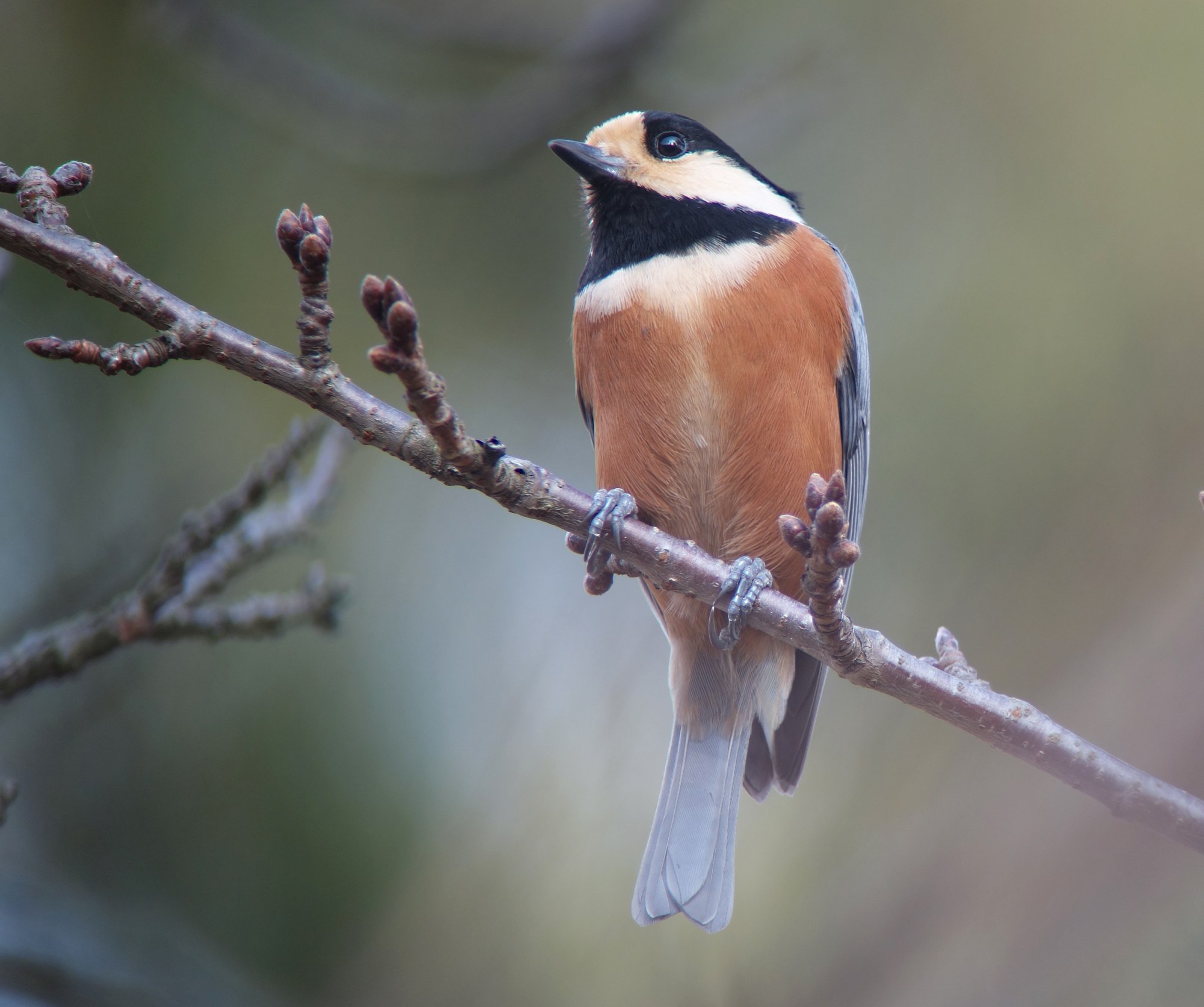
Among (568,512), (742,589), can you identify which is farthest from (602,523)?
(742,589)

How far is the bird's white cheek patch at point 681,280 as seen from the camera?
3119mm

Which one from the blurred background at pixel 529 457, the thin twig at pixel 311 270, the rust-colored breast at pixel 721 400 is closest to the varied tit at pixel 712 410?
the rust-colored breast at pixel 721 400

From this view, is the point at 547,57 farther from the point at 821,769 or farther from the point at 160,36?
the point at 821,769

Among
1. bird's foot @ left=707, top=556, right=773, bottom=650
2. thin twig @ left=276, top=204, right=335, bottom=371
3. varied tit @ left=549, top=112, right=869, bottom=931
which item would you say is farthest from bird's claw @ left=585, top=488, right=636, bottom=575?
thin twig @ left=276, top=204, right=335, bottom=371

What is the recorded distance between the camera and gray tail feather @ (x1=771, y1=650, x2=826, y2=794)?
3715 mm

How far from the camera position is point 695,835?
342 cm

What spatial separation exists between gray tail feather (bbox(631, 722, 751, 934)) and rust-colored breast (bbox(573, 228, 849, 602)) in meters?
0.73

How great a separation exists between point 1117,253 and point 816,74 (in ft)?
5.85

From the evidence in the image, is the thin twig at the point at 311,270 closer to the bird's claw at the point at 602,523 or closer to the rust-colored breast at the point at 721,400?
the bird's claw at the point at 602,523

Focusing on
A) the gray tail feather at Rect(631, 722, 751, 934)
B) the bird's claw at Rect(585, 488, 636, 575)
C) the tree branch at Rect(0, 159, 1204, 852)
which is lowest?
the gray tail feather at Rect(631, 722, 751, 934)

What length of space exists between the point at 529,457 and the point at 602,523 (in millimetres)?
2513

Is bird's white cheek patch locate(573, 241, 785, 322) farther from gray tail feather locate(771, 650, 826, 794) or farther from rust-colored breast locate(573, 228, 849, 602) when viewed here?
gray tail feather locate(771, 650, 826, 794)

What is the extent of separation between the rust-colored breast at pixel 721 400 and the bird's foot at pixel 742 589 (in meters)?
0.42

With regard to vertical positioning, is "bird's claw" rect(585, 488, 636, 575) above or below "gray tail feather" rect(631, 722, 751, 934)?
above
